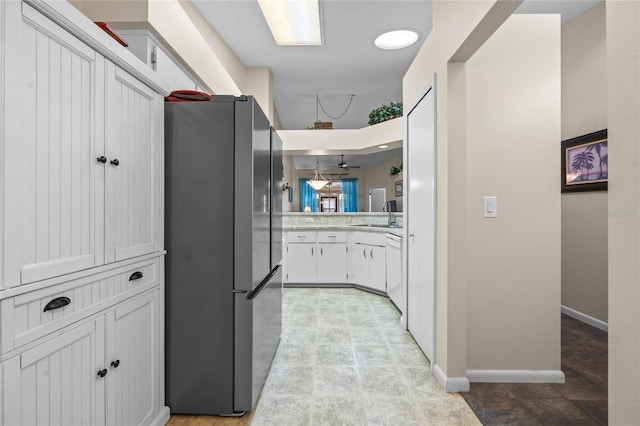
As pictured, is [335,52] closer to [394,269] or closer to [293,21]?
[293,21]

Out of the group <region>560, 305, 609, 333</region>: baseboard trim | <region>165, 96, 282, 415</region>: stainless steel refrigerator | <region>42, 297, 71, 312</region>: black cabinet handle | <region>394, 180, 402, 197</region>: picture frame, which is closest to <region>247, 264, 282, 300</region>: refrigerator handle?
<region>165, 96, 282, 415</region>: stainless steel refrigerator

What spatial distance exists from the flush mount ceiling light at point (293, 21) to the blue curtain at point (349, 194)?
25.8 feet

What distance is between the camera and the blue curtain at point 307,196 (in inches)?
456

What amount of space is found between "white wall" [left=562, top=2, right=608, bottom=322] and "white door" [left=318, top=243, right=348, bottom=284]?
2552mm

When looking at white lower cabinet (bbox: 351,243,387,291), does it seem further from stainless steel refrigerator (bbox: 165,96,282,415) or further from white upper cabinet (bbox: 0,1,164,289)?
white upper cabinet (bbox: 0,1,164,289)

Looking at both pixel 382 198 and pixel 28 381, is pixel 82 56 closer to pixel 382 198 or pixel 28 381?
pixel 28 381

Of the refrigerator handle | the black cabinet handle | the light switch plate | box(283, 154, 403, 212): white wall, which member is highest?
box(283, 154, 403, 212): white wall

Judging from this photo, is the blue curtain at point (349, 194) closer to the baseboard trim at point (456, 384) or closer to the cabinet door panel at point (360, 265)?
the cabinet door panel at point (360, 265)

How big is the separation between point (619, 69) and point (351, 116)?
6.17 metres

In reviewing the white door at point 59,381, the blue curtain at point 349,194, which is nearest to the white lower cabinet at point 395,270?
the white door at point 59,381

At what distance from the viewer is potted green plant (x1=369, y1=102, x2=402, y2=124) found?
446 centimetres

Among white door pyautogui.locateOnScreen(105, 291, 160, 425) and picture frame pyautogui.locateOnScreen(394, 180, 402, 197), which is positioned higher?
picture frame pyautogui.locateOnScreen(394, 180, 402, 197)

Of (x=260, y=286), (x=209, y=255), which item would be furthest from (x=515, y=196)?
(x=209, y=255)

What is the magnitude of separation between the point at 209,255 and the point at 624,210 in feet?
5.27
